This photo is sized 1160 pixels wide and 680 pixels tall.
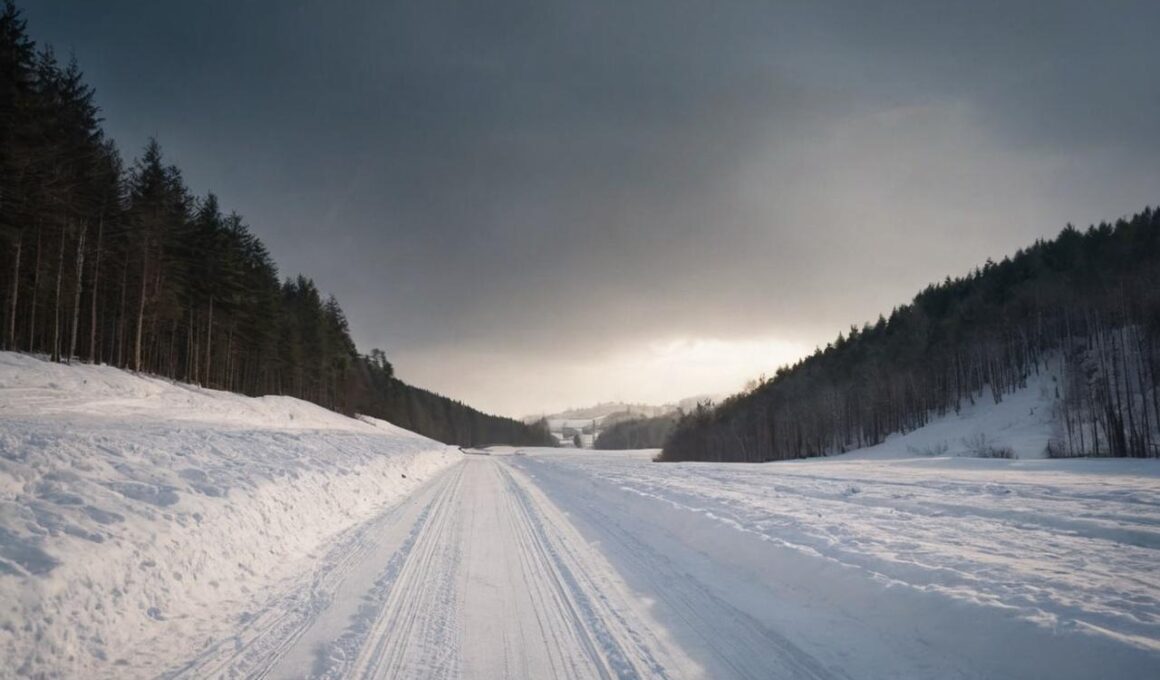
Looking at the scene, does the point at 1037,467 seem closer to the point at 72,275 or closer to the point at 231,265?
the point at 72,275

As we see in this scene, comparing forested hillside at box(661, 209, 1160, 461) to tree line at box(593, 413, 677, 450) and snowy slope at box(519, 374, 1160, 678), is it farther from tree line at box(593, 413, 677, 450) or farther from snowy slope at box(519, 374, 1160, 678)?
tree line at box(593, 413, 677, 450)

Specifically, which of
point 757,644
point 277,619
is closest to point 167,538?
point 277,619

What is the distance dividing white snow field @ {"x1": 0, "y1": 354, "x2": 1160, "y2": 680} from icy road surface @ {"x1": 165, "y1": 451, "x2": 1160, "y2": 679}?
1.2 inches

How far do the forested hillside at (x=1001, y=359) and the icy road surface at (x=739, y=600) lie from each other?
120ft

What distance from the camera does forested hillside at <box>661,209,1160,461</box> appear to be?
40094 millimetres

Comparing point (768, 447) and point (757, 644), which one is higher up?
point (757, 644)

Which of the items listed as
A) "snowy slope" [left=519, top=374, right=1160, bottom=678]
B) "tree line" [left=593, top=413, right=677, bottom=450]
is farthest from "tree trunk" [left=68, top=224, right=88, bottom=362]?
"tree line" [left=593, top=413, right=677, bottom=450]

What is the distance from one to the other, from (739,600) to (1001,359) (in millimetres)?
70275

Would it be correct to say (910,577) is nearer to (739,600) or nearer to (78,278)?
(739,600)

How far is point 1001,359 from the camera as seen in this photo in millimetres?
56094

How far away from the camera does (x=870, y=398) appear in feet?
202

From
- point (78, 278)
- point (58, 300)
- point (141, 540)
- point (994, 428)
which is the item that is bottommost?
point (994, 428)

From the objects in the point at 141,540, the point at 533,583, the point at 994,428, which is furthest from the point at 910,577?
the point at 994,428

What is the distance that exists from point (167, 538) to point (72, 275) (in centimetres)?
3157
